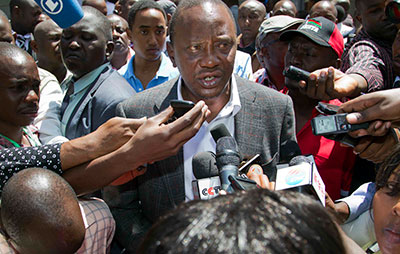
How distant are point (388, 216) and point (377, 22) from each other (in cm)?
177

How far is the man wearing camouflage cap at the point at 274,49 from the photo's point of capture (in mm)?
3365

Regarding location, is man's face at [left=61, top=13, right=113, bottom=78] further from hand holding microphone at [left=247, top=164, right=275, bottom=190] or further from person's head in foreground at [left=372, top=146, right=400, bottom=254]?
person's head in foreground at [left=372, top=146, right=400, bottom=254]

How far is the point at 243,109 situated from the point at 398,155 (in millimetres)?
788

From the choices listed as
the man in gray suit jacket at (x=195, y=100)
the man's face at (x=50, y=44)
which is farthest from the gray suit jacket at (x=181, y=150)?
the man's face at (x=50, y=44)

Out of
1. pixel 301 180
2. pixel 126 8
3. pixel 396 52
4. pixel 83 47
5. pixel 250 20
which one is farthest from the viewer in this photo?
pixel 126 8

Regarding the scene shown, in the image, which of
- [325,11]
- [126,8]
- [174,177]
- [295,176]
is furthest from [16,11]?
[295,176]

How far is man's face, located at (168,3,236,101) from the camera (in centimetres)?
199

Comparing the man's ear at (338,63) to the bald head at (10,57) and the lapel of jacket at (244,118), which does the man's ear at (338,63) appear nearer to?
the lapel of jacket at (244,118)

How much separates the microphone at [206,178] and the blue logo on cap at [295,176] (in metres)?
0.27

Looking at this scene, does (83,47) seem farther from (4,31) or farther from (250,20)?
(250,20)

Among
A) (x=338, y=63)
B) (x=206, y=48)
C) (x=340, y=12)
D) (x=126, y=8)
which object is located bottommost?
(x=340, y=12)

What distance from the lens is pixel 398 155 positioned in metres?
1.54

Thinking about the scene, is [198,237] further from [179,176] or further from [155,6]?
[155,6]

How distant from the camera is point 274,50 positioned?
11.3 feet
